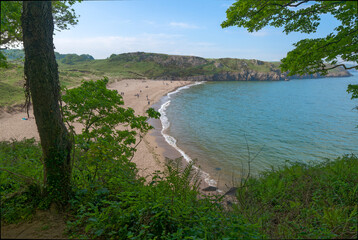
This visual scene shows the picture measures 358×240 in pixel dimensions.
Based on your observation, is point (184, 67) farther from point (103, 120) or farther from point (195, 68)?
point (103, 120)

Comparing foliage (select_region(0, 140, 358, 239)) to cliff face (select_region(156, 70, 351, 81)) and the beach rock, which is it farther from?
cliff face (select_region(156, 70, 351, 81))

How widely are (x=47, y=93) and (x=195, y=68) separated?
131 metres

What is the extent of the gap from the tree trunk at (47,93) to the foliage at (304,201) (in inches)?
174

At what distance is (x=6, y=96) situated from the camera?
29.8m

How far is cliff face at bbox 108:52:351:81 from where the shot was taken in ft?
380

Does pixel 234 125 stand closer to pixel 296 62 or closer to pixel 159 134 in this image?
pixel 159 134

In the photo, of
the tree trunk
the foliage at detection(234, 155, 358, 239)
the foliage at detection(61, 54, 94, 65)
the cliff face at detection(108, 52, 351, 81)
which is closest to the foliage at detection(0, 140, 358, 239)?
the foliage at detection(234, 155, 358, 239)

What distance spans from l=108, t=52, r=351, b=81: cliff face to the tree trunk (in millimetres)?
106077

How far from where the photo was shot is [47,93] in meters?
4.13

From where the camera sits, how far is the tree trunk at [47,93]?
12.7 feet

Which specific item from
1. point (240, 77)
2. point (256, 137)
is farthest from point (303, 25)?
point (240, 77)

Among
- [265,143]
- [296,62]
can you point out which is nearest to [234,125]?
[265,143]

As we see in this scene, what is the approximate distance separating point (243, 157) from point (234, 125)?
38.6ft

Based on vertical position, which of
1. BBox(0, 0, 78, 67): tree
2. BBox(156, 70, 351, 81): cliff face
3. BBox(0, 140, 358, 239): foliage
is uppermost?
BBox(156, 70, 351, 81): cliff face
